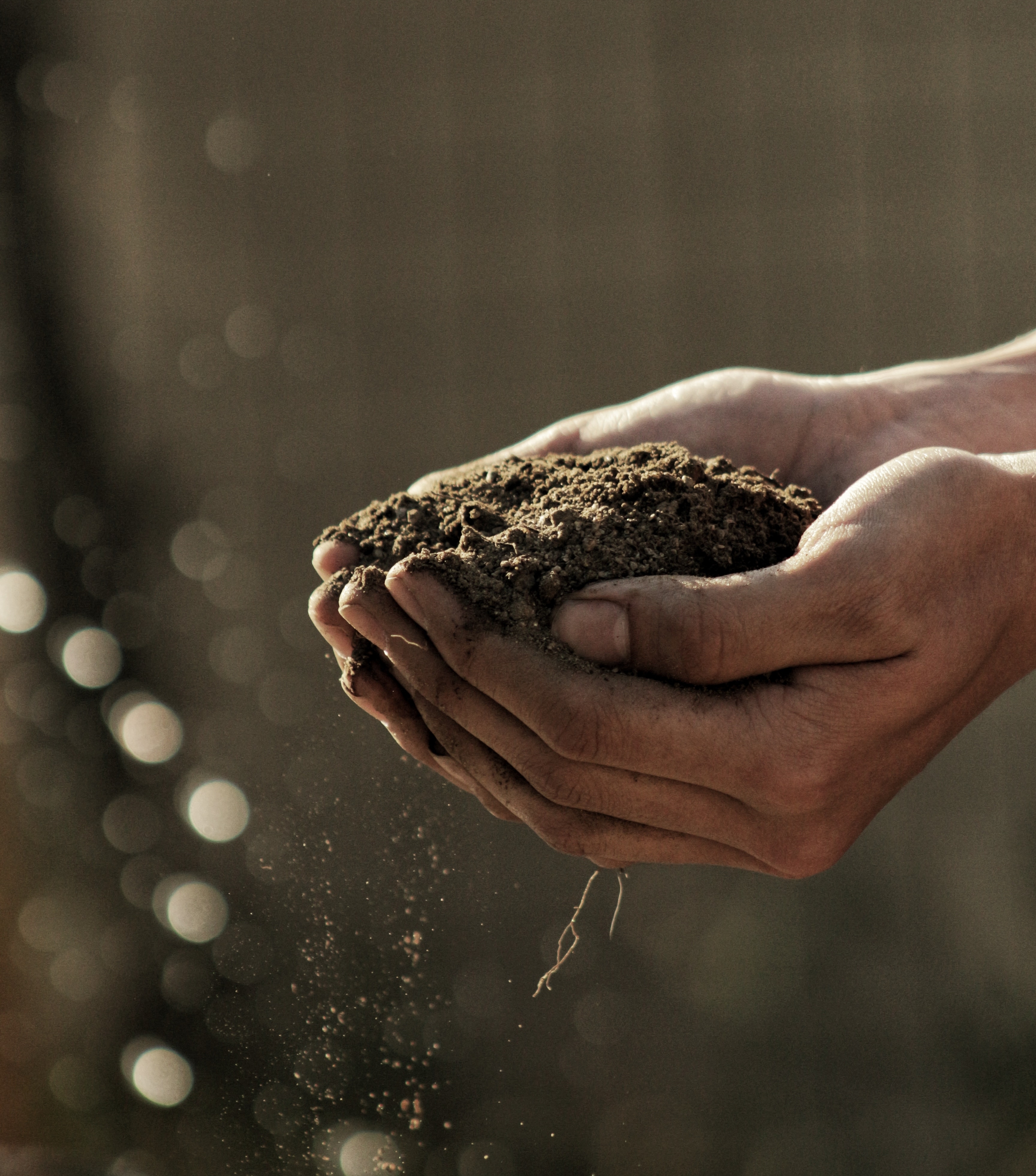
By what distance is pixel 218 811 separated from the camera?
3.80m

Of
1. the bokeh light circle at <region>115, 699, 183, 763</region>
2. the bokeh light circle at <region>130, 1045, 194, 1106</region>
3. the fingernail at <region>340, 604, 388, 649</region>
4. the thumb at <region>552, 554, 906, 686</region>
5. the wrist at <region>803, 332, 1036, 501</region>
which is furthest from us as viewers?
the bokeh light circle at <region>115, 699, 183, 763</region>

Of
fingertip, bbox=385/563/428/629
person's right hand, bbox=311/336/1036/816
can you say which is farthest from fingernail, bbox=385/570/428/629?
person's right hand, bbox=311/336/1036/816

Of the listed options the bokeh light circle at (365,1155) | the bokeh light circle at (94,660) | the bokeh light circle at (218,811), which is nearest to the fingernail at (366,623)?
the bokeh light circle at (365,1155)

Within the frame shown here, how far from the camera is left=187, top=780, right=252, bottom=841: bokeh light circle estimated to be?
12.2 ft

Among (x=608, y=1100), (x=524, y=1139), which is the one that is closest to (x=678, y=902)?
(x=608, y=1100)

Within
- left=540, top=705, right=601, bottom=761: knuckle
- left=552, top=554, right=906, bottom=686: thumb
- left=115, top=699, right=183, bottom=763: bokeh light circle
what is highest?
left=552, top=554, right=906, bottom=686: thumb

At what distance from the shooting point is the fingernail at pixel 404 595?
1.41 metres

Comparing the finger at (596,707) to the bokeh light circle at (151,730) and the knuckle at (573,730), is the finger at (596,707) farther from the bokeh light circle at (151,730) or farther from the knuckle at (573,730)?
the bokeh light circle at (151,730)

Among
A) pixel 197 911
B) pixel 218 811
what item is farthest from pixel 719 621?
pixel 197 911

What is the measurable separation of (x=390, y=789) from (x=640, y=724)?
0.81m

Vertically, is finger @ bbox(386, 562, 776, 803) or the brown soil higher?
the brown soil

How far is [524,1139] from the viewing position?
3430 mm

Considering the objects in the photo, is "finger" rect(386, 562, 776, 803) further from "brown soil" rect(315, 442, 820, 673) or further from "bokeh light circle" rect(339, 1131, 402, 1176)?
"bokeh light circle" rect(339, 1131, 402, 1176)

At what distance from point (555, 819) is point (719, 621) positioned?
47cm
